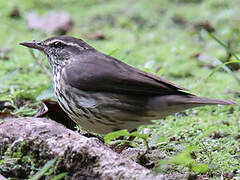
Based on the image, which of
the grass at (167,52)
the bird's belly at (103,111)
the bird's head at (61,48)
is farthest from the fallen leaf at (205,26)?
the bird's belly at (103,111)

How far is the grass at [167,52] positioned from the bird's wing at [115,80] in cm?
51

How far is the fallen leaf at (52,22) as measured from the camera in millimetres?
9156

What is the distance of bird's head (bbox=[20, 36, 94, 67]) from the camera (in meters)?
5.00

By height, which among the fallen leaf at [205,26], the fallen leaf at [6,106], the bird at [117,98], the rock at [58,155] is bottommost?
the fallen leaf at [6,106]

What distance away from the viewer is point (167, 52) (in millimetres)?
8391

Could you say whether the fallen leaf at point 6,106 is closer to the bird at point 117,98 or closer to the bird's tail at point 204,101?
the bird at point 117,98

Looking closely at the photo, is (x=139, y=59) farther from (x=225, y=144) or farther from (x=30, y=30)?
(x=225, y=144)

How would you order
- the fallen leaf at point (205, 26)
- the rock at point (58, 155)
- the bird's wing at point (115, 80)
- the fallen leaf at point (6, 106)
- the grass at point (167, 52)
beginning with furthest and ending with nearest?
the fallen leaf at point (205, 26), the fallen leaf at point (6, 106), the grass at point (167, 52), the bird's wing at point (115, 80), the rock at point (58, 155)

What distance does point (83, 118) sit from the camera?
4301 millimetres

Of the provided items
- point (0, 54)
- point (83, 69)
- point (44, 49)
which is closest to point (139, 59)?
point (0, 54)

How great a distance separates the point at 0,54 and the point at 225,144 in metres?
4.29

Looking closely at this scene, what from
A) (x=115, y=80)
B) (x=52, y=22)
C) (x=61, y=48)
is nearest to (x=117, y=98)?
(x=115, y=80)

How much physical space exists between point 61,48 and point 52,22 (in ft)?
14.2

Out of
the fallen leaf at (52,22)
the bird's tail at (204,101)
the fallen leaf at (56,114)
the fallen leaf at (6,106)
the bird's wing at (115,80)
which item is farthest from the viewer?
the fallen leaf at (52,22)
